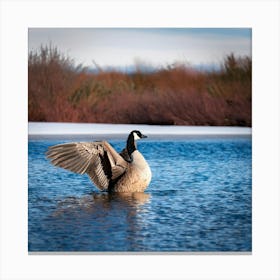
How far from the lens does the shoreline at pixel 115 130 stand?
945cm

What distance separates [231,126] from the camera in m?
9.57

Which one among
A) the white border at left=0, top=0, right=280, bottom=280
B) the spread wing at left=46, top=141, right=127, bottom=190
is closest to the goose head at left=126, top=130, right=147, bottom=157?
the spread wing at left=46, top=141, right=127, bottom=190

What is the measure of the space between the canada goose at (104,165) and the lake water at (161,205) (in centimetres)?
12

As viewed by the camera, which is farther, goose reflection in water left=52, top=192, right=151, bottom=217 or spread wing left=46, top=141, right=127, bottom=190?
spread wing left=46, top=141, right=127, bottom=190

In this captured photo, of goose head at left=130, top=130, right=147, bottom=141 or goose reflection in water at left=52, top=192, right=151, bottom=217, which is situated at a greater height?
A: goose head at left=130, top=130, right=147, bottom=141

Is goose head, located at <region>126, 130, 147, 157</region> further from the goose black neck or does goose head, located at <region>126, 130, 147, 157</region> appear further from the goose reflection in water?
the goose reflection in water

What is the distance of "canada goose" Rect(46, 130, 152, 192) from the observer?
380 inches

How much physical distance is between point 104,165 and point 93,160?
15 centimetres
